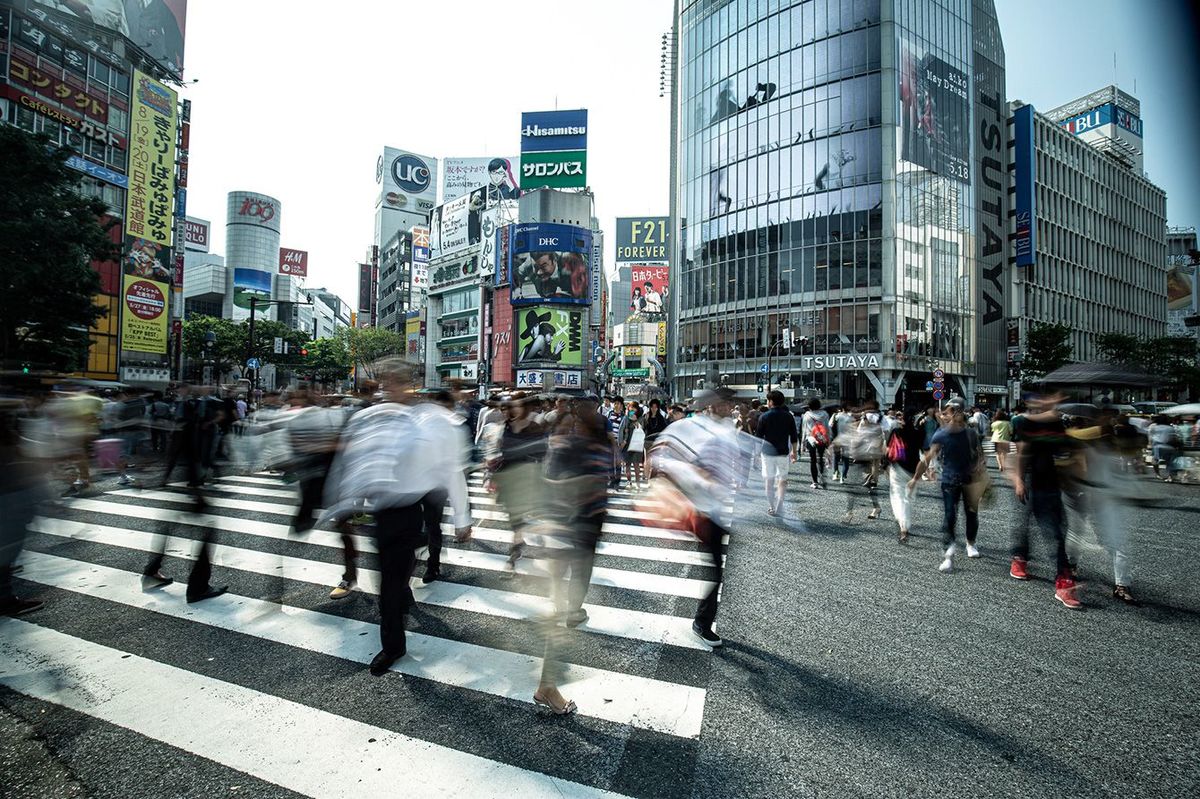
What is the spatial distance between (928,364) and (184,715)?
50.7m

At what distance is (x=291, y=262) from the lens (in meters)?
124

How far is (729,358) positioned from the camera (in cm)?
5144

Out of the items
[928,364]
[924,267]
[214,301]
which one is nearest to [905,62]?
[924,267]

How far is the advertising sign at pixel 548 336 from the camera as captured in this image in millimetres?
57375

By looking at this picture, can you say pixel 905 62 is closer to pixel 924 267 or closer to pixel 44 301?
pixel 924 267

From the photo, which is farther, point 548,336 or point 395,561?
point 548,336

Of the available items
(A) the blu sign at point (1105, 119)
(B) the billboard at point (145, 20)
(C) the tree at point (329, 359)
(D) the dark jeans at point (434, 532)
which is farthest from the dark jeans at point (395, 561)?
(A) the blu sign at point (1105, 119)

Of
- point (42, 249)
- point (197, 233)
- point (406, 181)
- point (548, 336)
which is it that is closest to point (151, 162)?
point (42, 249)

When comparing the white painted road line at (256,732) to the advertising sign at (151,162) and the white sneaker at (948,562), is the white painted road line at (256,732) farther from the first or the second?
the advertising sign at (151,162)

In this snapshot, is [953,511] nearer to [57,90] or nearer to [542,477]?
[542,477]

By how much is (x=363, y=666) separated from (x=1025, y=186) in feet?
218

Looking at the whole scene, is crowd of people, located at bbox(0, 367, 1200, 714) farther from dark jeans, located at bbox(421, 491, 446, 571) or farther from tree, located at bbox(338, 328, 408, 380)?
tree, located at bbox(338, 328, 408, 380)

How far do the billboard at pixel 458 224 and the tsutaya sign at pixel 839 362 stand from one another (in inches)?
1646

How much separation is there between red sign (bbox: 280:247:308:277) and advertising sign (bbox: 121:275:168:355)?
95.1 metres
